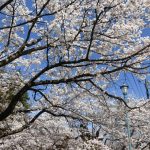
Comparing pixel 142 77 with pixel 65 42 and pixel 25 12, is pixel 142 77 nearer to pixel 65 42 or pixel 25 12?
pixel 65 42

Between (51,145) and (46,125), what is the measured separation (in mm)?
744

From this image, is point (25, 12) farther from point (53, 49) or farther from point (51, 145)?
point (51, 145)

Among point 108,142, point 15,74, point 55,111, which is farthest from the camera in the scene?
point 108,142

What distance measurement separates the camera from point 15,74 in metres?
12.0

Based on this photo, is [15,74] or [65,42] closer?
[65,42]

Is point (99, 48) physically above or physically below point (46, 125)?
above

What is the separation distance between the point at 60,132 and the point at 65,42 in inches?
234

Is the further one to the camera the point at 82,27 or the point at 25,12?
the point at 25,12

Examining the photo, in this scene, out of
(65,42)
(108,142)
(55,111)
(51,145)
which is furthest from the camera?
(108,142)

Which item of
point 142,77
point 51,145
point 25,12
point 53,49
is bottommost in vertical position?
point 51,145

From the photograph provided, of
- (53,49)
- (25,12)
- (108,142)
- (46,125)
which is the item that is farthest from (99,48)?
(108,142)

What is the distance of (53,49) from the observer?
36.9ft

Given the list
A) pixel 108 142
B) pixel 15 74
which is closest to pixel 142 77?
pixel 15 74

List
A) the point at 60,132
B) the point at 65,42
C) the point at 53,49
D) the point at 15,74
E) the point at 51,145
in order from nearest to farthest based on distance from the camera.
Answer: the point at 65,42, the point at 53,49, the point at 15,74, the point at 51,145, the point at 60,132
